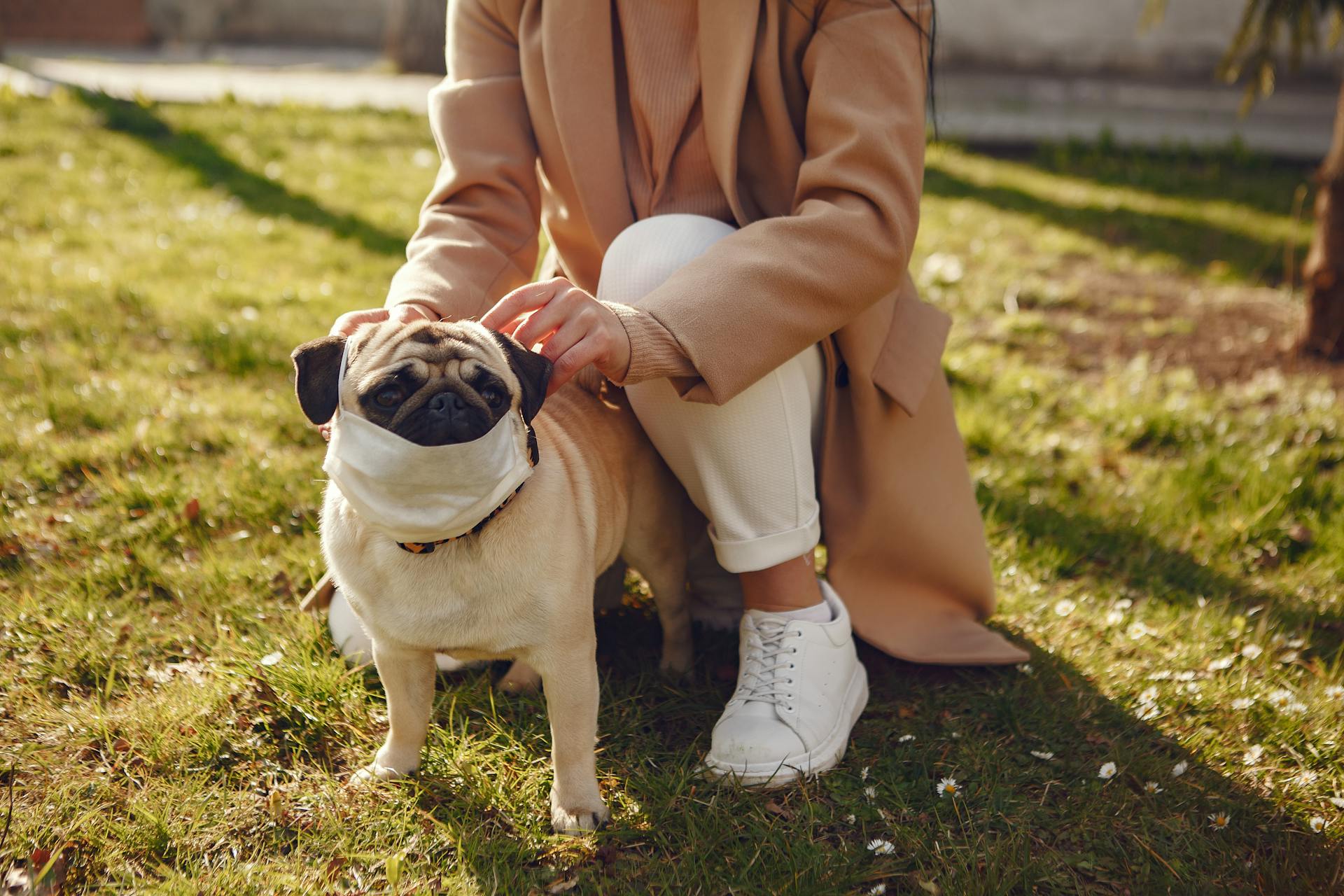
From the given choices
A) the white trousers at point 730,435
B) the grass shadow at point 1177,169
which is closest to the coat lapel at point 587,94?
the white trousers at point 730,435

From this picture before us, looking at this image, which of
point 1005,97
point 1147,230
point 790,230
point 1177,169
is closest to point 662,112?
point 790,230

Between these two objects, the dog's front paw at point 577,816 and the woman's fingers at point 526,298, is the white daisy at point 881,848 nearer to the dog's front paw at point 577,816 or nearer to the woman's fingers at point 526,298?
the dog's front paw at point 577,816

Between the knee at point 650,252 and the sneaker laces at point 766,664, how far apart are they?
0.81 metres

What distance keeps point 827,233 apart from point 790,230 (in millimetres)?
75

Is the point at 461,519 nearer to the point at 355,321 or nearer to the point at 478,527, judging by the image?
the point at 478,527

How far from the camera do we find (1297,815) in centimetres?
215

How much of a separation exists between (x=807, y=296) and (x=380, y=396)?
861mm

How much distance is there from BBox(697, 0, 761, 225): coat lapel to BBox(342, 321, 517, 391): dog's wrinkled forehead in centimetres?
77

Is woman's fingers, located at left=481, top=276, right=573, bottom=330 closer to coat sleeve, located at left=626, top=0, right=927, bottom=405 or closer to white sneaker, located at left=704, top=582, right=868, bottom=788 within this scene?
coat sleeve, located at left=626, top=0, right=927, bottom=405

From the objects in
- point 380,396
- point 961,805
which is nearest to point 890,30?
point 380,396

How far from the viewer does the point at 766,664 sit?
7.64 feet

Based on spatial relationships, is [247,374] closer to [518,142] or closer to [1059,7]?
[518,142]

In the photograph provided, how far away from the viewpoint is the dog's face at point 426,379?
1.72 meters

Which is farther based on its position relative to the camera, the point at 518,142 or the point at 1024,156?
the point at 1024,156
